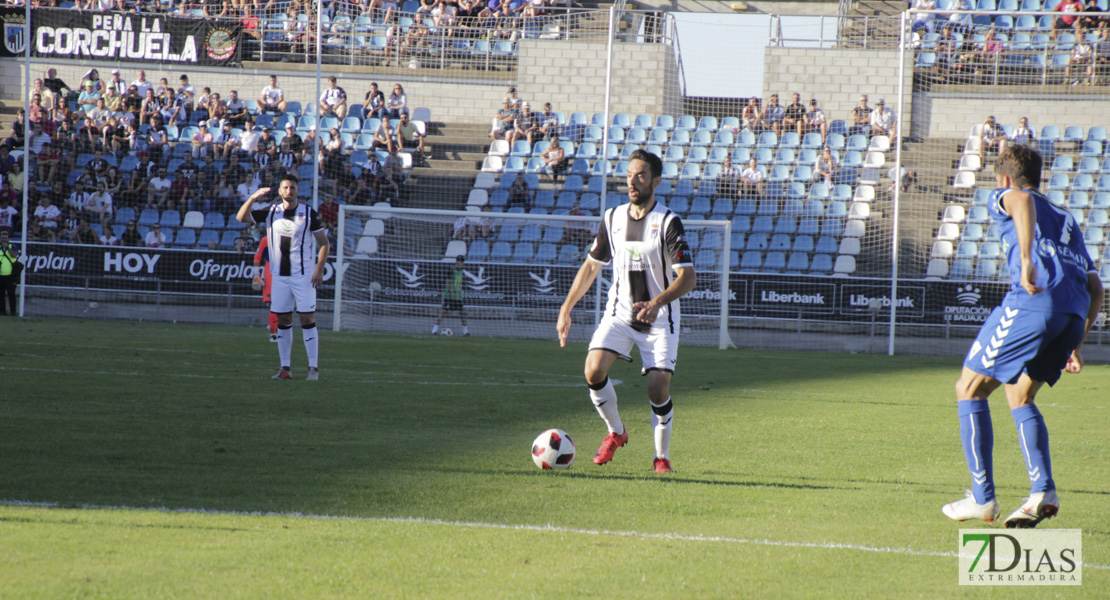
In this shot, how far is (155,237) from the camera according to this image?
24359 mm

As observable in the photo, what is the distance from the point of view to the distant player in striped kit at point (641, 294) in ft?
23.4

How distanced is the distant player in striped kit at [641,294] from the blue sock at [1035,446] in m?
2.29

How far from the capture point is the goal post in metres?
21.9

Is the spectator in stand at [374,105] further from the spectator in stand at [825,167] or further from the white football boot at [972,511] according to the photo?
the white football boot at [972,511]

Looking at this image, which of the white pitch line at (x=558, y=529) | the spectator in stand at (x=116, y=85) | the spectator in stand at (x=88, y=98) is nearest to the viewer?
the white pitch line at (x=558, y=529)

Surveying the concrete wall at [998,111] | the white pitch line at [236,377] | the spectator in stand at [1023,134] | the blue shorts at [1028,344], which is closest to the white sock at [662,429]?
the blue shorts at [1028,344]

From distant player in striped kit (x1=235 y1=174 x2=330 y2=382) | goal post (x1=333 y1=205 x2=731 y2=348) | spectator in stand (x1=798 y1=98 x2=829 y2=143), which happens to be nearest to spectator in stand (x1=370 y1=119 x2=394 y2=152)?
goal post (x1=333 y1=205 x2=731 y2=348)

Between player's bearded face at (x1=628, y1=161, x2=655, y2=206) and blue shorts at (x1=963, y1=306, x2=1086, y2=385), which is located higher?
player's bearded face at (x1=628, y1=161, x2=655, y2=206)

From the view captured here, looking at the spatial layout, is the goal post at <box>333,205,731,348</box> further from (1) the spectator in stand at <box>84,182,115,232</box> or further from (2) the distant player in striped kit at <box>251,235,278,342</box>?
(1) the spectator in stand at <box>84,182,115,232</box>

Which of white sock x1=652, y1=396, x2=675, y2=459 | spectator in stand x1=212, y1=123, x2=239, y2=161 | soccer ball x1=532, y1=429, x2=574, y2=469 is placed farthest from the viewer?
spectator in stand x1=212, y1=123, x2=239, y2=161

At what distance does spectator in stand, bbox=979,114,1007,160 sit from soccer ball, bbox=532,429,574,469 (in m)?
19.8

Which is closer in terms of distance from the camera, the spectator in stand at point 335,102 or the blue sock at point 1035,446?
the blue sock at point 1035,446

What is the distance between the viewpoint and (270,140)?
1013 inches

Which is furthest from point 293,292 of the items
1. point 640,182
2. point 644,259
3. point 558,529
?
point 558,529
